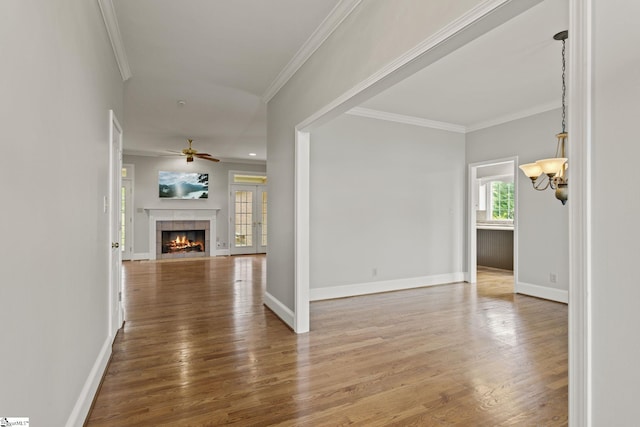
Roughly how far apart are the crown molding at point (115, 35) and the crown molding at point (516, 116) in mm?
5253

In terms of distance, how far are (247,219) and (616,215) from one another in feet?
31.2

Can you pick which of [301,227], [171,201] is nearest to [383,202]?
[301,227]

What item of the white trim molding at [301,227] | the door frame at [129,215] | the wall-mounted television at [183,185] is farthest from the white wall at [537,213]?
the door frame at [129,215]

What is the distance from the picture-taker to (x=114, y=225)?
3.19 meters

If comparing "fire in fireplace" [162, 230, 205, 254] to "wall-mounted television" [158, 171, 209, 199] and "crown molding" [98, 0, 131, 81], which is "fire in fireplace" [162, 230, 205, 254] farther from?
"crown molding" [98, 0, 131, 81]

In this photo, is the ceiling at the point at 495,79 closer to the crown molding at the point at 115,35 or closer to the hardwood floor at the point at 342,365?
the hardwood floor at the point at 342,365

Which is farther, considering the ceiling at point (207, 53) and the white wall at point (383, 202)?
the white wall at point (383, 202)

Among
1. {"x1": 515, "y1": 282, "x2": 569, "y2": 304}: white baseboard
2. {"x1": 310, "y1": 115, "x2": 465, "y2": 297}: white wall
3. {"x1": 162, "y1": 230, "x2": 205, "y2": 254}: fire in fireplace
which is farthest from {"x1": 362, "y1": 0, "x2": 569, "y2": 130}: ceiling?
{"x1": 162, "y1": 230, "x2": 205, "y2": 254}: fire in fireplace

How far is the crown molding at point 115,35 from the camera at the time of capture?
2.42 meters

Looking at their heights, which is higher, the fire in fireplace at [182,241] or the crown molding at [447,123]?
the crown molding at [447,123]

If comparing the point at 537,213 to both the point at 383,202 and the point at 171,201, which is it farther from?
the point at 171,201

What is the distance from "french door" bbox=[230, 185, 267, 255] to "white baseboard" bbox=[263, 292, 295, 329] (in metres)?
5.72

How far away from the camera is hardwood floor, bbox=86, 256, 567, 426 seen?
203cm

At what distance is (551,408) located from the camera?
6.84 feet
